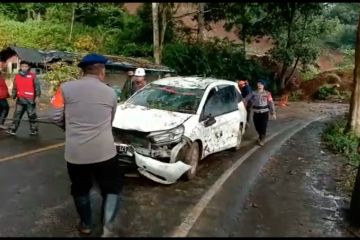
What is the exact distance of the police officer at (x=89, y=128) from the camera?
178 inches

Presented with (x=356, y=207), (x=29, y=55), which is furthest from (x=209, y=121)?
(x=29, y=55)

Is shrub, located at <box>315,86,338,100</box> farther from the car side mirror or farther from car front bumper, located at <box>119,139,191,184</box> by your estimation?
car front bumper, located at <box>119,139,191,184</box>

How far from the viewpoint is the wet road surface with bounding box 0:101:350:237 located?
5.31 m

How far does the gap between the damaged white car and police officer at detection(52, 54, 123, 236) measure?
7.67ft

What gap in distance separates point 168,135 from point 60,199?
2009mm

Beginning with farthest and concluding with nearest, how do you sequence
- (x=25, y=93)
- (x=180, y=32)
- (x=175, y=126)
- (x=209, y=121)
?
(x=180, y=32) → (x=25, y=93) → (x=209, y=121) → (x=175, y=126)

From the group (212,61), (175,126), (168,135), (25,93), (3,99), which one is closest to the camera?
(168,135)

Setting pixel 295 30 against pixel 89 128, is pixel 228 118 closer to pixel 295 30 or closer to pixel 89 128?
pixel 89 128

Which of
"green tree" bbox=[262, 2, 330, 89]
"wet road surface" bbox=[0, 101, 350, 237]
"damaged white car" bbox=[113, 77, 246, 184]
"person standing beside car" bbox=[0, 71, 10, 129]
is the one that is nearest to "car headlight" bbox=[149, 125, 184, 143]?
"damaged white car" bbox=[113, 77, 246, 184]

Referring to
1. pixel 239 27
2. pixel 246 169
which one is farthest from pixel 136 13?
pixel 246 169

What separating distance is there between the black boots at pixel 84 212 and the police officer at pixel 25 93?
6.37 m

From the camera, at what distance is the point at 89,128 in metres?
4.55

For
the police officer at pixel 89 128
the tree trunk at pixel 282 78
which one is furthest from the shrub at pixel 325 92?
the police officer at pixel 89 128

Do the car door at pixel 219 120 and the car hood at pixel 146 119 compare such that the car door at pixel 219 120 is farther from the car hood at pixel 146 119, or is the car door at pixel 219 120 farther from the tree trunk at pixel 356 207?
the tree trunk at pixel 356 207
